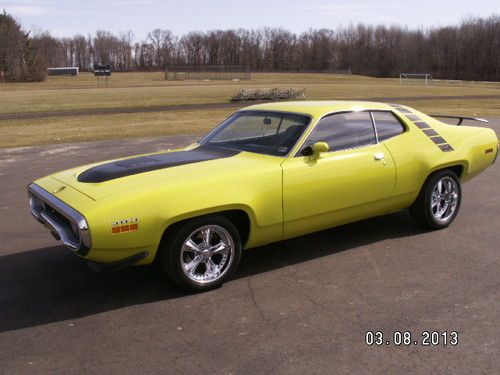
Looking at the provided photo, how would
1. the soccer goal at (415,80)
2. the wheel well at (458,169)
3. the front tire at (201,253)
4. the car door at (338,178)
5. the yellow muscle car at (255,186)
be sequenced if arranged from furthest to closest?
the soccer goal at (415,80) < the wheel well at (458,169) < the car door at (338,178) < the front tire at (201,253) < the yellow muscle car at (255,186)

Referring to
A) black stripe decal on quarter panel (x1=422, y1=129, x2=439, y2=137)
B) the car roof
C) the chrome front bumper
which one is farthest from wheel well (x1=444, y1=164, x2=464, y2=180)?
the chrome front bumper

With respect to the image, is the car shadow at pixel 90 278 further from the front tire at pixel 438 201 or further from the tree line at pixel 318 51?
the tree line at pixel 318 51

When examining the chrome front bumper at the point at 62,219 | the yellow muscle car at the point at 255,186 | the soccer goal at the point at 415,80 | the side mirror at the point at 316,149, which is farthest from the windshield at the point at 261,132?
the soccer goal at the point at 415,80

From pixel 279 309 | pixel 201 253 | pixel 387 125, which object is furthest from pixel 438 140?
pixel 201 253

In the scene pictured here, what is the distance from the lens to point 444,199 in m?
5.79

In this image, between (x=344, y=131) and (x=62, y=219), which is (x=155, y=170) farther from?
(x=344, y=131)

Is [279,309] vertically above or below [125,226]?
below

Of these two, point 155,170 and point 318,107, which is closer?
point 155,170

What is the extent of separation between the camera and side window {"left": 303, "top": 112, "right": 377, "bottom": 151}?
4.89 meters

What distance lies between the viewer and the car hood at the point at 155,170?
405cm

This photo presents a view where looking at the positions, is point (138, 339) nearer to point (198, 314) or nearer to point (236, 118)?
point (198, 314)

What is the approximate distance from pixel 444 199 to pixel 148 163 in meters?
3.25

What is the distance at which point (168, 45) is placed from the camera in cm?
Answer: 15450

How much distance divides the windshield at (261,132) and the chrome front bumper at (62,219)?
172 centimetres
